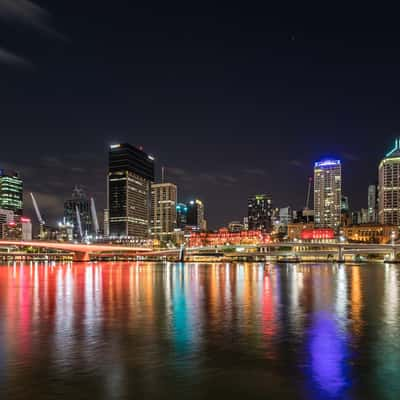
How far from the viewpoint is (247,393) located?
12617 millimetres

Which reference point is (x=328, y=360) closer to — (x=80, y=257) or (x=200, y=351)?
(x=200, y=351)

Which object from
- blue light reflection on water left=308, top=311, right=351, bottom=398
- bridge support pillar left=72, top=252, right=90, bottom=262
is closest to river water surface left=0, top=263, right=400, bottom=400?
blue light reflection on water left=308, top=311, right=351, bottom=398

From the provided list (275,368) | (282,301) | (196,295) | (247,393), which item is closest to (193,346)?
(275,368)

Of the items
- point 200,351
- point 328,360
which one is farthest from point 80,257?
point 328,360

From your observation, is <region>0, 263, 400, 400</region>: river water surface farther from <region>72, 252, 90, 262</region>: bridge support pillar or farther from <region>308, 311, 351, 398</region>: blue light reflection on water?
<region>72, 252, 90, 262</region>: bridge support pillar

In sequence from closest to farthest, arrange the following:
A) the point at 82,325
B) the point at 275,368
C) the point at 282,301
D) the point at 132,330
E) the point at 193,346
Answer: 1. the point at 275,368
2. the point at 193,346
3. the point at 132,330
4. the point at 82,325
5. the point at 282,301

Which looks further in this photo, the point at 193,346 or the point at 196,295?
the point at 196,295

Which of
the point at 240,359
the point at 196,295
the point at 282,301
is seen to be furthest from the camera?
the point at 196,295

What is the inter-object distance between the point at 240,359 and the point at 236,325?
7.32 m

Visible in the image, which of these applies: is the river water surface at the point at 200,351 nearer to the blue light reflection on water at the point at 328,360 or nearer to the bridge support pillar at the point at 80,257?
the blue light reflection on water at the point at 328,360

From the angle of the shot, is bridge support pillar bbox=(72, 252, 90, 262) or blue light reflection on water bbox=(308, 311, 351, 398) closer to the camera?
blue light reflection on water bbox=(308, 311, 351, 398)

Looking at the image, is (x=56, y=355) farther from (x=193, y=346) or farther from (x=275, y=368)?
(x=275, y=368)

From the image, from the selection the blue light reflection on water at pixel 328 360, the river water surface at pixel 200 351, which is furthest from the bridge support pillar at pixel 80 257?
the blue light reflection on water at pixel 328 360

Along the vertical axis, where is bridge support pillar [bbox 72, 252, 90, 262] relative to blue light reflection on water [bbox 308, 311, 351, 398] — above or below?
below
